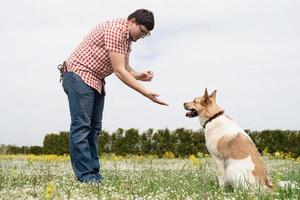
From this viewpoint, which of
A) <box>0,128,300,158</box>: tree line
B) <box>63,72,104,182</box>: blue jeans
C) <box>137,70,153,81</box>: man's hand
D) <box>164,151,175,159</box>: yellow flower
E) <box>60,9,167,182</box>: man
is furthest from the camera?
<box>0,128,300,158</box>: tree line

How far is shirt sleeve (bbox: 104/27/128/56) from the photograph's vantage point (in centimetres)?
705

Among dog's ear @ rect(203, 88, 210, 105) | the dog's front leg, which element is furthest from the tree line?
the dog's front leg

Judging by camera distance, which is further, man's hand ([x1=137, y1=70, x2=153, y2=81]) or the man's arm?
man's hand ([x1=137, y1=70, x2=153, y2=81])

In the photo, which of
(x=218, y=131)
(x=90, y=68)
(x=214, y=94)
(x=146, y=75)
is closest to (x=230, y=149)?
(x=218, y=131)

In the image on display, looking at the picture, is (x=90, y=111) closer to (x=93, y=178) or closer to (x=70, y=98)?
(x=70, y=98)

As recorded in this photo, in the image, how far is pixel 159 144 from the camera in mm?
21328

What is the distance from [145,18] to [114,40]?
542 mm

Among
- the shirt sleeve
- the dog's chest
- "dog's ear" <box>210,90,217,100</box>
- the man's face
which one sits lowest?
the dog's chest

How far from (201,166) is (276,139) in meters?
18.8

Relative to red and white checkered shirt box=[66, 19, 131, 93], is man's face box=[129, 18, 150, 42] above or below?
above

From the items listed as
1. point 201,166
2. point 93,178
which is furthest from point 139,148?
point 201,166

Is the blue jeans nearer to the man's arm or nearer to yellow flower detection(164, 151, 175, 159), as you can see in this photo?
the man's arm

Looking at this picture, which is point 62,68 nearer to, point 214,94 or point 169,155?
point 214,94

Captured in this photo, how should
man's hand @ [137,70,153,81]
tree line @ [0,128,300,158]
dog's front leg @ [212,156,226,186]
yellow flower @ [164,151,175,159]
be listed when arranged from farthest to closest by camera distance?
tree line @ [0,128,300,158]
yellow flower @ [164,151,175,159]
man's hand @ [137,70,153,81]
dog's front leg @ [212,156,226,186]
